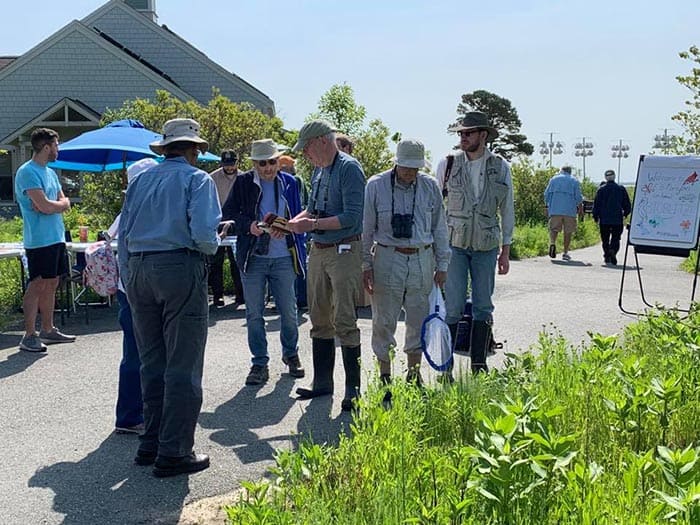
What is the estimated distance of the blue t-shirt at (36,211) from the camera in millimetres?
8500

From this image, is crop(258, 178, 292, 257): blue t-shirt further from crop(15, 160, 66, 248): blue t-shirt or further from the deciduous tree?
the deciduous tree

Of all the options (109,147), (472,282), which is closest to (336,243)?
(472,282)

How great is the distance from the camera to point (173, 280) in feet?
16.6

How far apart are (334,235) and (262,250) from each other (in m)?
1.00

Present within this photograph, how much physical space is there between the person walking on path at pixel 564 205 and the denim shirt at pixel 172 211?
588 inches

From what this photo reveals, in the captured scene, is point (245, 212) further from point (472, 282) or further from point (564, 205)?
point (564, 205)

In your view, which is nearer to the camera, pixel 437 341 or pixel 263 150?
pixel 437 341

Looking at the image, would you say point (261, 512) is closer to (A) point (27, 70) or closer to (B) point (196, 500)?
(B) point (196, 500)

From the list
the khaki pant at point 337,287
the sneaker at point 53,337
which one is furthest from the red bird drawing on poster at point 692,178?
the sneaker at point 53,337

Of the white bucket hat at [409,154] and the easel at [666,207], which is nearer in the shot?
the white bucket hat at [409,154]

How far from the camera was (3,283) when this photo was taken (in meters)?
11.2

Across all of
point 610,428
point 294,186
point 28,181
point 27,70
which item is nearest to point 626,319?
point 294,186

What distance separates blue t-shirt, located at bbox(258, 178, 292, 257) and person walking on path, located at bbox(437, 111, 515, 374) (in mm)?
1390

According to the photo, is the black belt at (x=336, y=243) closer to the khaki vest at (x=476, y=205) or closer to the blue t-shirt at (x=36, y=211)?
the khaki vest at (x=476, y=205)
